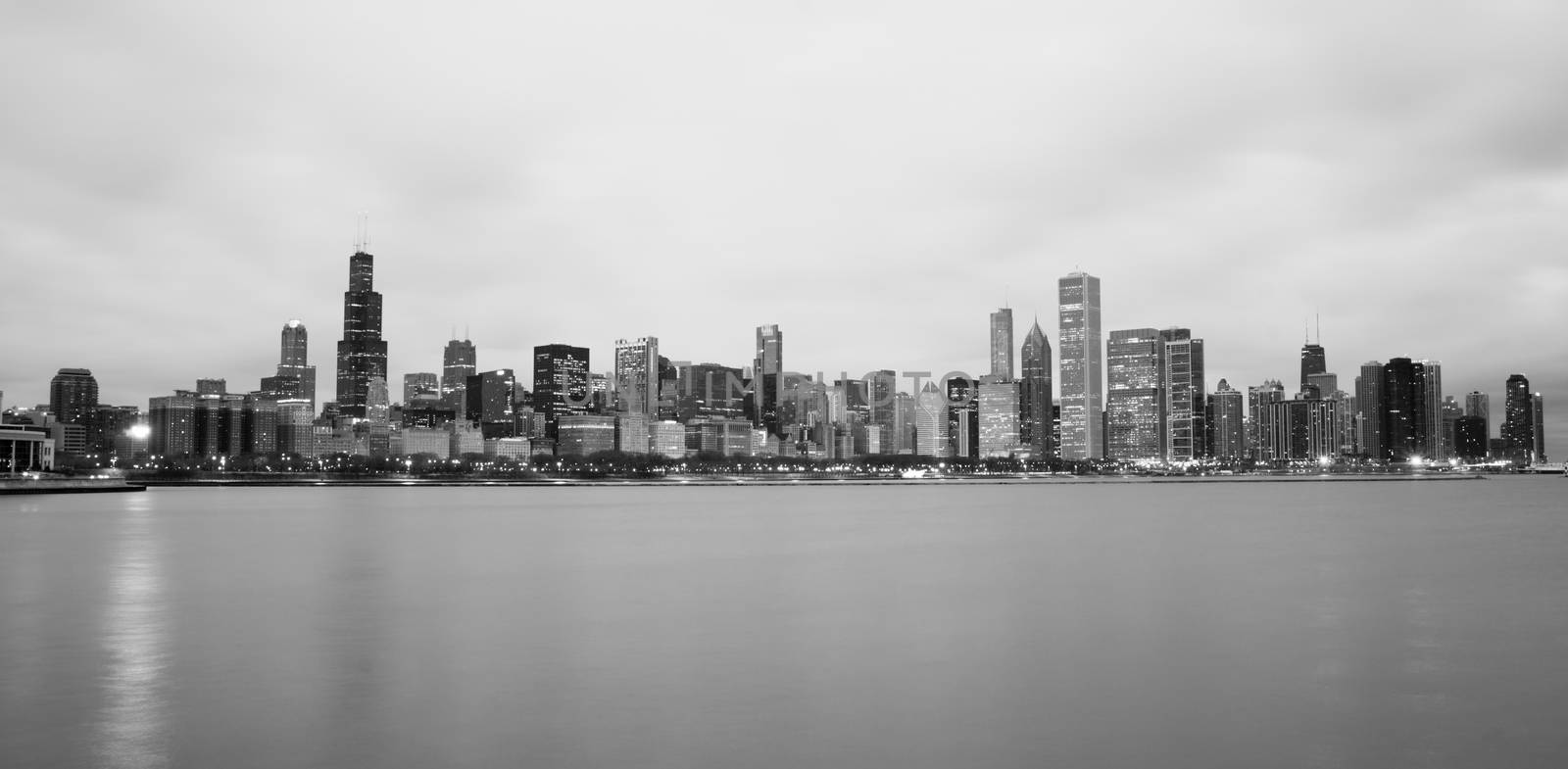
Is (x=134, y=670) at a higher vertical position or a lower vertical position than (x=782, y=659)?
higher

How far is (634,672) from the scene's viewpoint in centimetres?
1891

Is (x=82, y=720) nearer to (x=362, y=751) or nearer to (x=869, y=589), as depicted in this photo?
(x=362, y=751)

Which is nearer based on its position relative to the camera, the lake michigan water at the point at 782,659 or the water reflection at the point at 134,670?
the water reflection at the point at 134,670

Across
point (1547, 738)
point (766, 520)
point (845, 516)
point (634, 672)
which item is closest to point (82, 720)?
point (634, 672)

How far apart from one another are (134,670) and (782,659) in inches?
435

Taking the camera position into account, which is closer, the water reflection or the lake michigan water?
the water reflection

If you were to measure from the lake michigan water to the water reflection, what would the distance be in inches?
3.5

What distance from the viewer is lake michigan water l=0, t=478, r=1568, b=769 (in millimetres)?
13781

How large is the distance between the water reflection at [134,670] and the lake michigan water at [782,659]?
0.09 metres

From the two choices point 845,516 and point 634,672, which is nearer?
point 634,672

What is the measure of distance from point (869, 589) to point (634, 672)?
1399cm

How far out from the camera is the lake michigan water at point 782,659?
45.2 feet

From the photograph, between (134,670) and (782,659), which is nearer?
(134,670)

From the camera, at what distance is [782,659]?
20234 mm
